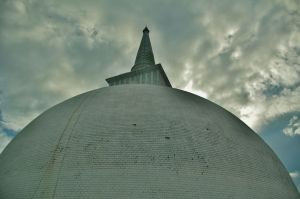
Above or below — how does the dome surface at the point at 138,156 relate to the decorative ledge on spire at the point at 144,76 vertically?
below

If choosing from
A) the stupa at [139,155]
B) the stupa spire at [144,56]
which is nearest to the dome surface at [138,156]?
the stupa at [139,155]

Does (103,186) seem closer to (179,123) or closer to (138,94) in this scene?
(179,123)

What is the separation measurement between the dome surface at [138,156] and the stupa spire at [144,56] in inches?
299

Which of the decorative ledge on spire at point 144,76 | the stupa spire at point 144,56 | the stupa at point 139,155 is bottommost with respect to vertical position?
the stupa at point 139,155

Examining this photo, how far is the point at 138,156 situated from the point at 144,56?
1189 centimetres

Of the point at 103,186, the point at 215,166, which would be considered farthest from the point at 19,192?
the point at 215,166

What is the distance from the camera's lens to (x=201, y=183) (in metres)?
7.73

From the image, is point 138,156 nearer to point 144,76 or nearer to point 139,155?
point 139,155

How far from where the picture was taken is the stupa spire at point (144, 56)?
18234 millimetres

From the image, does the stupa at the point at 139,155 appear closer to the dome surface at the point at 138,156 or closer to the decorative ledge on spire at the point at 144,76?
the dome surface at the point at 138,156

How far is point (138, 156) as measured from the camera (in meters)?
8.00

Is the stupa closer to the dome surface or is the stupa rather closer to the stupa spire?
the dome surface

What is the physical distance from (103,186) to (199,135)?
3.62 metres

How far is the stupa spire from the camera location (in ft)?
59.8
